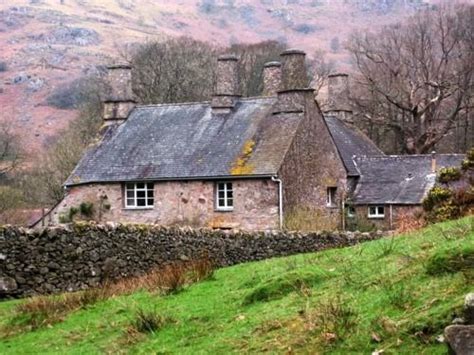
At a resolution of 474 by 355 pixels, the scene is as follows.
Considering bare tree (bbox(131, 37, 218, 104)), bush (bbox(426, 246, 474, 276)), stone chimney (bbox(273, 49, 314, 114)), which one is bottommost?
bush (bbox(426, 246, 474, 276))

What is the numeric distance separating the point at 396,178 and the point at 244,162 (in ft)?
30.6

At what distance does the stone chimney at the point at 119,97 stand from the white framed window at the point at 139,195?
17.5 ft

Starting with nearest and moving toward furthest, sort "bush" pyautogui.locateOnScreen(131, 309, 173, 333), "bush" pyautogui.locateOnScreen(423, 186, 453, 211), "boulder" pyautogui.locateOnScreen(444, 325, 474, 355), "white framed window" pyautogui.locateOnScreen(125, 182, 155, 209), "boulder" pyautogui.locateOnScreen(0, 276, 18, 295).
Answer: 1. "boulder" pyautogui.locateOnScreen(444, 325, 474, 355)
2. "bush" pyautogui.locateOnScreen(131, 309, 173, 333)
3. "boulder" pyautogui.locateOnScreen(0, 276, 18, 295)
4. "bush" pyautogui.locateOnScreen(423, 186, 453, 211)
5. "white framed window" pyautogui.locateOnScreen(125, 182, 155, 209)

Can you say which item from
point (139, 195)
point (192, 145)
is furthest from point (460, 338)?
point (139, 195)

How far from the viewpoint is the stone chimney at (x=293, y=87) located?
40.8m

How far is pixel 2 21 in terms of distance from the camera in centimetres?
17812

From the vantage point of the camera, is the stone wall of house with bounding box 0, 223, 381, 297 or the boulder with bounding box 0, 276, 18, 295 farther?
the stone wall of house with bounding box 0, 223, 381, 297

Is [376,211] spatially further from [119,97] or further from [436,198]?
[436,198]

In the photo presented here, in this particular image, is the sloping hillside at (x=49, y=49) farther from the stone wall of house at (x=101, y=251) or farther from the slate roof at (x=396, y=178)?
the stone wall of house at (x=101, y=251)

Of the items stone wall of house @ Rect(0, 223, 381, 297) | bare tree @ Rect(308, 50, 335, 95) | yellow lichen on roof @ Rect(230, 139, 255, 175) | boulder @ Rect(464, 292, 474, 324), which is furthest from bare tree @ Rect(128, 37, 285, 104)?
boulder @ Rect(464, 292, 474, 324)

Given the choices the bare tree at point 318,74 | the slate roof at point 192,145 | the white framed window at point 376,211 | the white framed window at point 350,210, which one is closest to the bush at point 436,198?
the slate roof at point 192,145

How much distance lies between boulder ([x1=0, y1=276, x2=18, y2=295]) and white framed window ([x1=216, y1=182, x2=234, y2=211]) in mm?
20402

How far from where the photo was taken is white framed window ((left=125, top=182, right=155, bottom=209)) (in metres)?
42.0

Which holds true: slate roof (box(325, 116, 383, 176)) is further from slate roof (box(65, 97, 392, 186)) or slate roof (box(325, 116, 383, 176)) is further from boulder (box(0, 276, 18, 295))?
boulder (box(0, 276, 18, 295))
